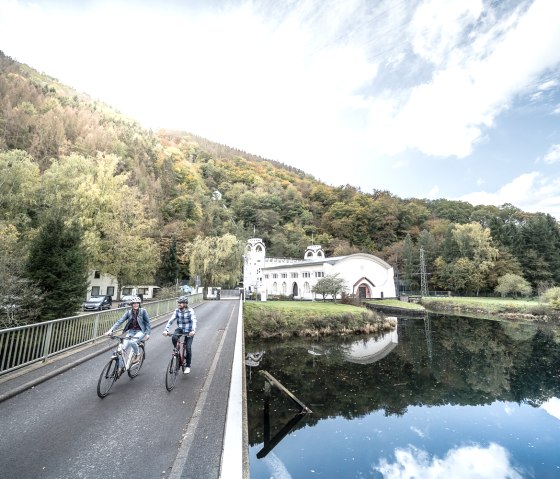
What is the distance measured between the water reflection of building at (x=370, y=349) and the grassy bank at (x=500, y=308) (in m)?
21.6

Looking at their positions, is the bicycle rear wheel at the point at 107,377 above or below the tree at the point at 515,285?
below

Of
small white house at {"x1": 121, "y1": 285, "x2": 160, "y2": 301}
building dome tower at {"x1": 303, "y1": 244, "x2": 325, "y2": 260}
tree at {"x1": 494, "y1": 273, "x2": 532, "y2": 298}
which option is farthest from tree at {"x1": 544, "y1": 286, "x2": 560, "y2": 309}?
small white house at {"x1": 121, "y1": 285, "x2": 160, "y2": 301}

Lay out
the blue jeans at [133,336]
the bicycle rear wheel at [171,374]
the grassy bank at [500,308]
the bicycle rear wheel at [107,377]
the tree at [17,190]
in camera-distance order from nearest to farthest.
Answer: the bicycle rear wheel at [107,377], the bicycle rear wheel at [171,374], the blue jeans at [133,336], the tree at [17,190], the grassy bank at [500,308]

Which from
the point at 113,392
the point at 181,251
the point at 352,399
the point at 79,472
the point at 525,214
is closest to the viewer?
the point at 79,472

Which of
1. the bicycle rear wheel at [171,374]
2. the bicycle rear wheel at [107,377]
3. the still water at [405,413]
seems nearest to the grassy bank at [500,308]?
the still water at [405,413]

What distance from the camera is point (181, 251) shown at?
A: 53.5m

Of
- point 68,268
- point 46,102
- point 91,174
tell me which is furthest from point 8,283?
point 46,102

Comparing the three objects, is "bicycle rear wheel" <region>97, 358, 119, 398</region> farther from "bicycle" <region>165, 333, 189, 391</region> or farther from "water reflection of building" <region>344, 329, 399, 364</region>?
"water reflection of building" <region>344, 329, 399, 364</region>

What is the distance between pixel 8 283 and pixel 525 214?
10515cm

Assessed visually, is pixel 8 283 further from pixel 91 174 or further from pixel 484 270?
pixel 484 270

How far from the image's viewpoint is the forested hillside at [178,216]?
1002 inches

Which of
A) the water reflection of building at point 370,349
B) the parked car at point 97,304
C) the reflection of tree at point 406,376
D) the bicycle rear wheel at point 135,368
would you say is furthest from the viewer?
the parked car at point 97,304

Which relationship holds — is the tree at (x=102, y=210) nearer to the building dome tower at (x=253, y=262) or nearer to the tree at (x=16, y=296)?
the tree at (x=16, y=296)

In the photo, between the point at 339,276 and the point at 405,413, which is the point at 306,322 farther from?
the point at 339,276
